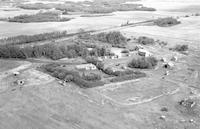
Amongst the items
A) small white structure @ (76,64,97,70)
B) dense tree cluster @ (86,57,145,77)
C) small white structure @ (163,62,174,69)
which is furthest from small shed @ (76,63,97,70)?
small white structure @ (163,62,174,69)

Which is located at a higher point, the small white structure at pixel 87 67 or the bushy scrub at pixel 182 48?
the bushy scrub at pixel 182 48

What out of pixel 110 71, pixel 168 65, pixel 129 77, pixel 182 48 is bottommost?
pixel 129 77

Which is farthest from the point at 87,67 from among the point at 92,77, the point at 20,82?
the point at 20,82

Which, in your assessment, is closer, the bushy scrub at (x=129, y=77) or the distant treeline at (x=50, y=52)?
the bushy scrub at (x=129, y=77)

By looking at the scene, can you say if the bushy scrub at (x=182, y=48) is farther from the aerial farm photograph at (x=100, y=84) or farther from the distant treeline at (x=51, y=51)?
the distant treeline at (x=51, y=51)

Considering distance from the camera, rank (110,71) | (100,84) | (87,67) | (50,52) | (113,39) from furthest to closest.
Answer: (113,39)
(50,52)
(87,67)
(110,71)
(100,84)

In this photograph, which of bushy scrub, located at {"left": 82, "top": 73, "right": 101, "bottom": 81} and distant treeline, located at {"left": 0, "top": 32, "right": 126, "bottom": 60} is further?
distant treeline, located at {"left": 0, "top": 32, "right": 126, "bottom": 60}

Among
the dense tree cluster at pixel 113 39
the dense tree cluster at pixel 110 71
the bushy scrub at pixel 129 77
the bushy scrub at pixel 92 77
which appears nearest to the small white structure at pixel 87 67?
the dense tree cluster at pixel 110 71

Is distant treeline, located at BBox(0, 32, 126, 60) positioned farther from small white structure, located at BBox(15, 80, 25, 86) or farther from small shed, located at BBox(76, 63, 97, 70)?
small white structure, located at BBox(15, 80, 25, 86)

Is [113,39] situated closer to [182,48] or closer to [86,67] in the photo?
[182,48]

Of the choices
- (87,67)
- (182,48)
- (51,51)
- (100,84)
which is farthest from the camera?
(182,48)

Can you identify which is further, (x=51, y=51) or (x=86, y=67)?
(x=51, y=51)
